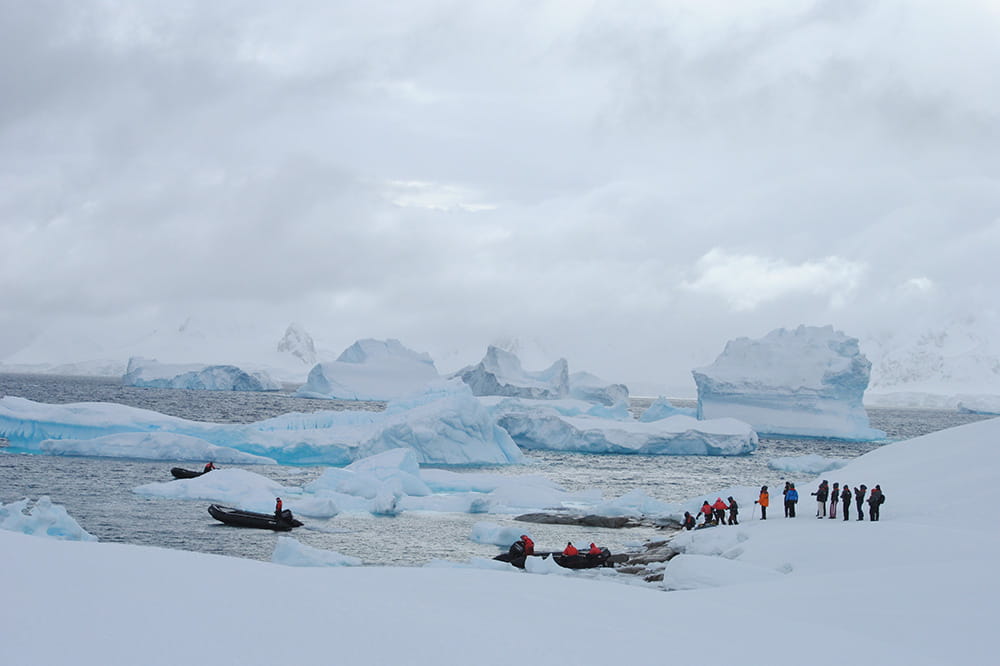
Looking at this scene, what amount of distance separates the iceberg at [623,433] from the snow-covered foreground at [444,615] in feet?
129

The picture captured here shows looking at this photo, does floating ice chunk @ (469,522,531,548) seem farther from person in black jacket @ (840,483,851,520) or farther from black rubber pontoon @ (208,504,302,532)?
person in black jacket @ (840,483,851,520)

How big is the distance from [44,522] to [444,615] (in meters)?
12.6

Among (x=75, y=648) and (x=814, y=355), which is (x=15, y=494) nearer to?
(x=75, y=648)

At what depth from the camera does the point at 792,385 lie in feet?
208

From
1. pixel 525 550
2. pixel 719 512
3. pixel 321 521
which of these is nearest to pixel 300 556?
pixel 525 550

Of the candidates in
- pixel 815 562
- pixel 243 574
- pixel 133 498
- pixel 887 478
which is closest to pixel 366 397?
pixel 133 498

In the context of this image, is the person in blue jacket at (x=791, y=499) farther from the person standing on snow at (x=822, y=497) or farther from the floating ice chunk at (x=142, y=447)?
the floating ice chunk at (x=142, y=447)

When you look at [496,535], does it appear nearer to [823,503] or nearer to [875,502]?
[823,503]

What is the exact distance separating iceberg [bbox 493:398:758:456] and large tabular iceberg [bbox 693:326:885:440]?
36.9 ft

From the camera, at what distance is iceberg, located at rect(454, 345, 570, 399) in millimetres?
75750

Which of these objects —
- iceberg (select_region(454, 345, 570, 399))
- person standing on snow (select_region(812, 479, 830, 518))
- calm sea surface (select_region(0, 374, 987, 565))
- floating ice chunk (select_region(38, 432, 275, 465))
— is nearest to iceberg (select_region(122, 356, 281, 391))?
iceberg (select_region(454, 345, 570, 399))

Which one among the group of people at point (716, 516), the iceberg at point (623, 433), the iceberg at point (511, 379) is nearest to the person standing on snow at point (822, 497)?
the group of people at point (716, 516)

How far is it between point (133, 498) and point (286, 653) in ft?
73.3

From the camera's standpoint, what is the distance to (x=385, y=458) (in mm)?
32250
